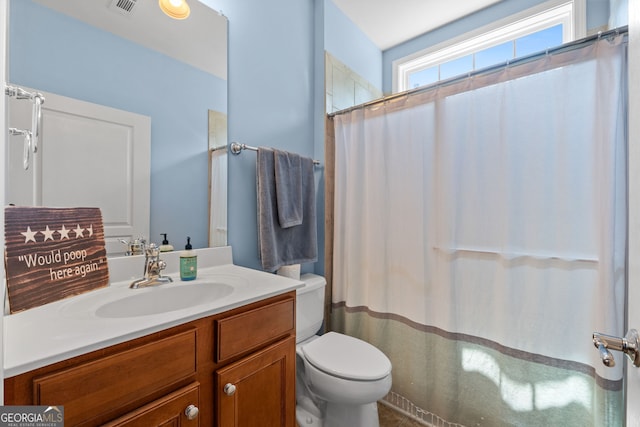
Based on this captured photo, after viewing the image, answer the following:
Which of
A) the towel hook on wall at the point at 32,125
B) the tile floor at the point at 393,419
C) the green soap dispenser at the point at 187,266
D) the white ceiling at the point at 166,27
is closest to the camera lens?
the towel hook on wall at the point at 32,125

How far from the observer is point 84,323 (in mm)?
702

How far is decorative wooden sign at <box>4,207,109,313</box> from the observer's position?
29.9 inches

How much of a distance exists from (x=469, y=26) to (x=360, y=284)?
1.97 m

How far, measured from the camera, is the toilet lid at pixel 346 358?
1228mm

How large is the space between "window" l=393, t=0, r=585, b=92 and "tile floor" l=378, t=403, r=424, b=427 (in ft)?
6.66

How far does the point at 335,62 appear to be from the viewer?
1923 mm

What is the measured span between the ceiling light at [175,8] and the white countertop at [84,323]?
1.08 m

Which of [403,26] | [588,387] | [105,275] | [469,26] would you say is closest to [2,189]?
[105,275]

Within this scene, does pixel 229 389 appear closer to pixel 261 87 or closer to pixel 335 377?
pixel 335 377

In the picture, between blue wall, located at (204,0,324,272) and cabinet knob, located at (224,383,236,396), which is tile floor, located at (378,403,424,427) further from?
cabinet knob, located at (224,383,236,396)

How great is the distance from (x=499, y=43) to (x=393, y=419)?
2526 mm

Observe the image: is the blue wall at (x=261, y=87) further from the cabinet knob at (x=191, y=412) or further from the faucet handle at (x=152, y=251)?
the cabinet knob at (x=191, y=412)

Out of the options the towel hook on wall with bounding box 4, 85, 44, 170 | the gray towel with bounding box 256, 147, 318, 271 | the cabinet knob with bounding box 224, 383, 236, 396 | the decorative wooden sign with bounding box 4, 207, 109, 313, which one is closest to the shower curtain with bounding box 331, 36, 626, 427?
the gray towel with bounding box 256, 147, 318, 271

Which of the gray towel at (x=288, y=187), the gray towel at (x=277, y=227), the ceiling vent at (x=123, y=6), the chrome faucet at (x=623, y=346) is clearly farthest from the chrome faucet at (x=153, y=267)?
the chrome faucet at (x=623, y=346)
